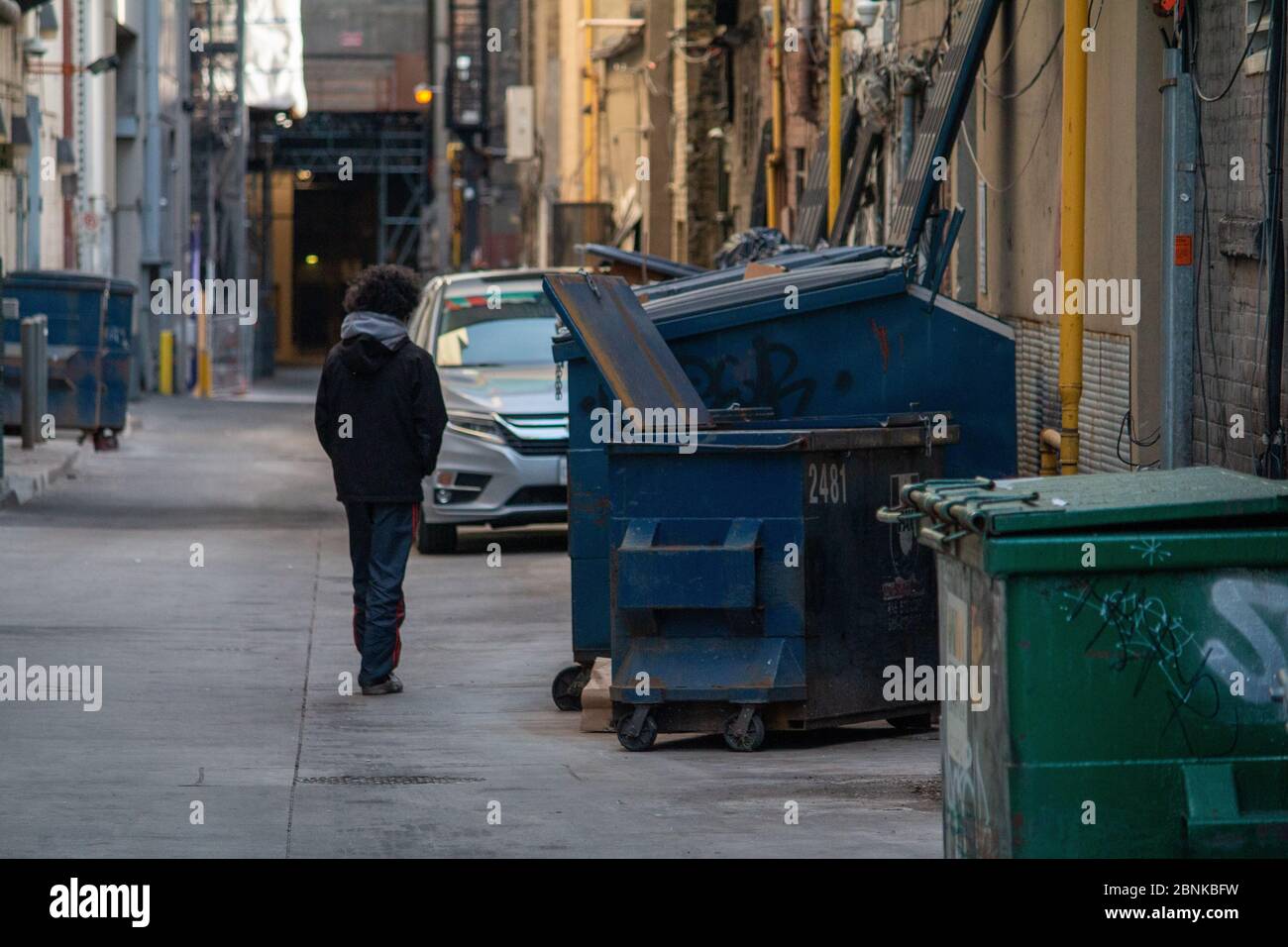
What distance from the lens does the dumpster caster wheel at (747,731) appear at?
821 cm

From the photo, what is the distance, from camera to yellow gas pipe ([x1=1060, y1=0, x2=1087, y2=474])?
400 inches

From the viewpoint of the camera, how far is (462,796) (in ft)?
24.3

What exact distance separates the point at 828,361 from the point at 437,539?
22.0 feet

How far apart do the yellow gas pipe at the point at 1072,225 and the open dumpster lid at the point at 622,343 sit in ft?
7.39

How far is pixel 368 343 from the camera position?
9789mm

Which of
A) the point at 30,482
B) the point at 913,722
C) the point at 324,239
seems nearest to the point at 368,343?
the point at 913,722

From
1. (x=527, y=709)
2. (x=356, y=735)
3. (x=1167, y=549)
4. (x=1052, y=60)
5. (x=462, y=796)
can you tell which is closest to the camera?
(x=1167, y=549)

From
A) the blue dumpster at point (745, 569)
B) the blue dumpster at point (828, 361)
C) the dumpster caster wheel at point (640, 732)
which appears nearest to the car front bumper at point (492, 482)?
the blue dumpster at point (828, 361)

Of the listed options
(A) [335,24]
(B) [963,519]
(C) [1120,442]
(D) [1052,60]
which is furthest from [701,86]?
(A) [335,24]

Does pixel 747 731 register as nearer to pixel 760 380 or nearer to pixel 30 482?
pixel 760 380

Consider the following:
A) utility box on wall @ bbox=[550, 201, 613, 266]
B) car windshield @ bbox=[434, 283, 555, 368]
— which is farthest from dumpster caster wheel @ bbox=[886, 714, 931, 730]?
utility box on wall @ bbox=[550, 201, 613, 266]

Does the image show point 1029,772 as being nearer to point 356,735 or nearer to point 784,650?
point 784,650

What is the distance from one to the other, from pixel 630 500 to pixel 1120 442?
3.23 meters

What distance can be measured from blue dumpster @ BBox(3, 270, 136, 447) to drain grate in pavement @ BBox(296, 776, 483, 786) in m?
16.9
